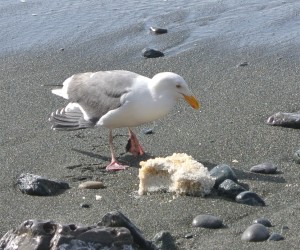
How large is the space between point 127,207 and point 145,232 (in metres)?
0.53

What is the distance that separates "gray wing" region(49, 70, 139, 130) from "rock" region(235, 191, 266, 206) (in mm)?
1670

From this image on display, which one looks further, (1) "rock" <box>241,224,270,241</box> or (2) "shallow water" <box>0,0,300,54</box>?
(2) "shallow water" <box>0,0,300,54</box>

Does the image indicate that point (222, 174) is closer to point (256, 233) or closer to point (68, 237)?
point (256, 233)

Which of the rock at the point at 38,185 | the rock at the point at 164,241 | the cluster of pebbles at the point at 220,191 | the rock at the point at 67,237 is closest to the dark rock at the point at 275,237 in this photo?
the cluster of pebbles at the point at 220,191

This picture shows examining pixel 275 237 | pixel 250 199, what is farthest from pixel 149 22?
pixel 275 237

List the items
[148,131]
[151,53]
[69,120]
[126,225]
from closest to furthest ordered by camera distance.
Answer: [126,225]
[69,120]
[148,131]
[151,53]

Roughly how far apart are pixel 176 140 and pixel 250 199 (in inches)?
65.2

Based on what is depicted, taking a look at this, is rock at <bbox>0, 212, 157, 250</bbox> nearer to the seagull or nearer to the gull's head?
the seagull

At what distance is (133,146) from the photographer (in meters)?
7.14

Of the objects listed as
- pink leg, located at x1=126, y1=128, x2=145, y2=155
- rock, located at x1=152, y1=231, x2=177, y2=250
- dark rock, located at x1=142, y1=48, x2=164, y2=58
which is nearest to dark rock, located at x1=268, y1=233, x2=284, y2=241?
rock, located at x1=152, y1=231, x2=177, y2=250

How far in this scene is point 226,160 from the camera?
685 cm

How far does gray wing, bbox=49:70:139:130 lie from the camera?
23.6 feet

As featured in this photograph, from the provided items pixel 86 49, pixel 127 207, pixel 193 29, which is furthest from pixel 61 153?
pixel 193 29

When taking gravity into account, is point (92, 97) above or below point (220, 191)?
above
